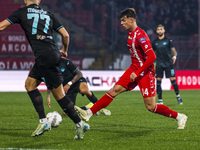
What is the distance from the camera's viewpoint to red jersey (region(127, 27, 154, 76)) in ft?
21.2

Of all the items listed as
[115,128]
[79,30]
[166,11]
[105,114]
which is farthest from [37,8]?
[166,11]

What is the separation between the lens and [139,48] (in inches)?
261

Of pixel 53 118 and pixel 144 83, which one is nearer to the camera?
pixel 53 118

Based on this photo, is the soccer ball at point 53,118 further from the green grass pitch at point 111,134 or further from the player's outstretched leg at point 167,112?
the player's outstretched leg at point 167,112

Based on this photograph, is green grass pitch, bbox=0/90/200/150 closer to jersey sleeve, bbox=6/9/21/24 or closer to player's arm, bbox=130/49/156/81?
player's arm, bbox=130/49/156/81

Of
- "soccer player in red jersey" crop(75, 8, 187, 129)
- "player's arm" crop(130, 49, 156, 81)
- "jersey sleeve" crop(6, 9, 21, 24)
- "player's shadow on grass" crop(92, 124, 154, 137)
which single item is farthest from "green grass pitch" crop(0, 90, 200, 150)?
"jersey sleeve" crop(6, 9, 21, 24)

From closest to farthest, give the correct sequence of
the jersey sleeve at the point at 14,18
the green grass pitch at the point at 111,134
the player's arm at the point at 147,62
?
the green grass pitch at the point at 111,134 < the jersey sleeve at the point at 14,18 < the player's arm at the point at 147,62

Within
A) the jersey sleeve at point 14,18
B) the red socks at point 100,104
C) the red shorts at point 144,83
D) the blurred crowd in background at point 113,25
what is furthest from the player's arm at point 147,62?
the blurred crowd in background at point 113,25

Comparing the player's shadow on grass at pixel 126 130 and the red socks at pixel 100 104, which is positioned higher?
the red socks at pixel 100 104

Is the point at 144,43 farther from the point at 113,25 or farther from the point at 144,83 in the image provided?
the point at 113,25

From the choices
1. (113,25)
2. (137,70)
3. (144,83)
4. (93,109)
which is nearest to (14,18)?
(93,109)

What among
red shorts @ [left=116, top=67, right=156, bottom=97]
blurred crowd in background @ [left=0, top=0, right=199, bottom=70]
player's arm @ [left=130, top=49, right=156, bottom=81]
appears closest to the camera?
player's arm @ [left=130, top=49, right=156, bottom=81]

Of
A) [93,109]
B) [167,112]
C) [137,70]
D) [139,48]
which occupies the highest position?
[139,48]

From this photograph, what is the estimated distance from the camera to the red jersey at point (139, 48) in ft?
21.2
